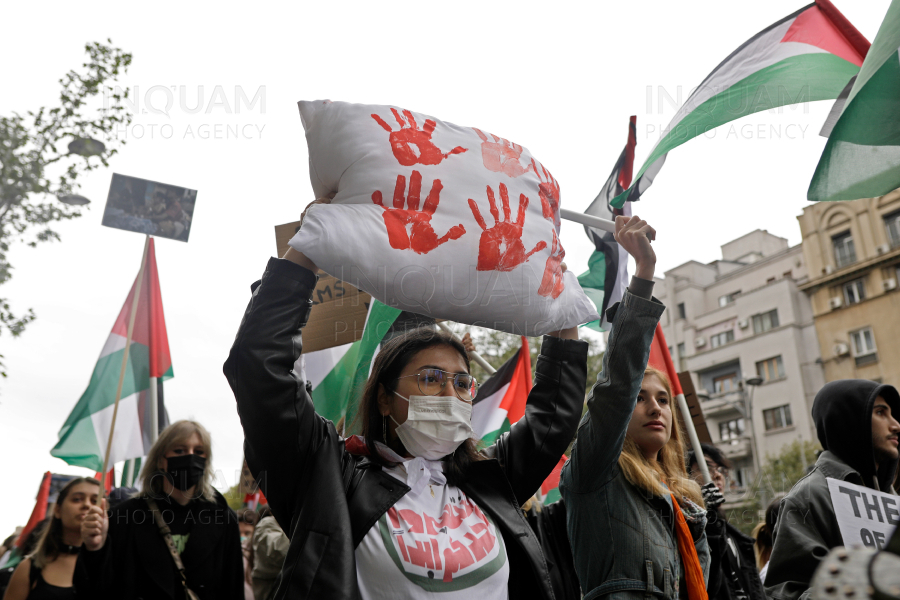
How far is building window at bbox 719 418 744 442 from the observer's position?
36.1 m

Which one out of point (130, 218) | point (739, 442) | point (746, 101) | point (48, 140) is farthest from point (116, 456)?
point (739, 442)

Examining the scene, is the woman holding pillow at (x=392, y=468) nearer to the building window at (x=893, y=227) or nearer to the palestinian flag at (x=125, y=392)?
the palestinian flag at (x=125, y=392)

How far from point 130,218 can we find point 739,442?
33.3 m

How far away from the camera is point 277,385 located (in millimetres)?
1964

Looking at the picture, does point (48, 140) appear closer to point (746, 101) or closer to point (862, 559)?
point (746, 101)

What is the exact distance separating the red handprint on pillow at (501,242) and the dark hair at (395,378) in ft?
0.99

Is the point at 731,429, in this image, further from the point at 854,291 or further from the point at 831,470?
the point at 831,470

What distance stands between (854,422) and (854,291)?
1257 inches

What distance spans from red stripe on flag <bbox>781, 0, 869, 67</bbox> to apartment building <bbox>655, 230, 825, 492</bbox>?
28.8 meters

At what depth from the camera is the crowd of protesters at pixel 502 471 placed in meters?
1.95

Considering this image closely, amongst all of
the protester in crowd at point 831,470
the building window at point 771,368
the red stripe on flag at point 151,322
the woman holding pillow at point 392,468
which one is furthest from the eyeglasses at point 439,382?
the building window at point 771,368

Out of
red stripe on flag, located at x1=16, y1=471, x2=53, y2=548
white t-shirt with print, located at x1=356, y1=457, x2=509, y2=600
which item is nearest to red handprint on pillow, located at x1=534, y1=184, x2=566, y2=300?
white t-shirt with print, located at x1=356, y1=457, x2=509, y2=600

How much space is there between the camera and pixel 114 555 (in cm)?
386

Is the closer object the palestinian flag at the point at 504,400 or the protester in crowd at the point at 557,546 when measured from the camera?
the protester in crowd at the point at 557,546
